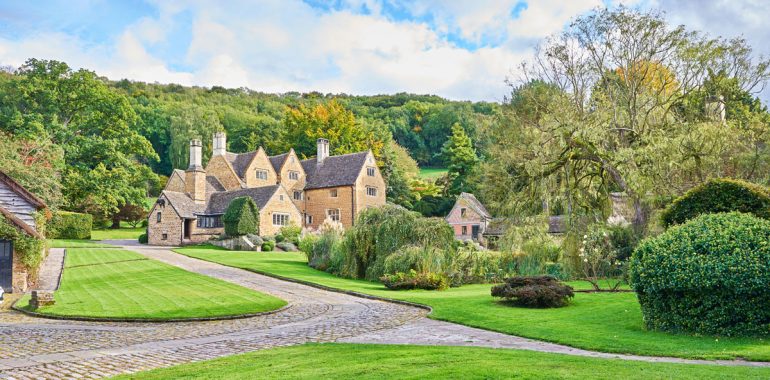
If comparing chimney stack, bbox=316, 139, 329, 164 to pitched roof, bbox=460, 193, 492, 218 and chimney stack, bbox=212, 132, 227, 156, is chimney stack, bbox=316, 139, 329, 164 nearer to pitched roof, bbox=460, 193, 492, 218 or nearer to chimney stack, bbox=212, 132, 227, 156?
chimney stack, bbox=212, 132, 227, 156

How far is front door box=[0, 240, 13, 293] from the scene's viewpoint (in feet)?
75.6

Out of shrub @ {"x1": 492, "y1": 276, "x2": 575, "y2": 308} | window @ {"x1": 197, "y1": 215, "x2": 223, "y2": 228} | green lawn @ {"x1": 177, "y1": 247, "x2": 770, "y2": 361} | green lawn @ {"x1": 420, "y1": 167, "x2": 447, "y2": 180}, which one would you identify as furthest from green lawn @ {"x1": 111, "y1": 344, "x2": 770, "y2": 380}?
green lawn @ {"x1": 420, "y1": 167, "x2": 447, "y2": 180}

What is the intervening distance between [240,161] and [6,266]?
37665 millimetres

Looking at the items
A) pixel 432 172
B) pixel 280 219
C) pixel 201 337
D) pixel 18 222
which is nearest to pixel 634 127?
pixel 201 337

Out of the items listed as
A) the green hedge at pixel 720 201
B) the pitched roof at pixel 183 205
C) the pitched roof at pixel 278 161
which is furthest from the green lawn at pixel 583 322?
the pitched roof at pixel 278 161

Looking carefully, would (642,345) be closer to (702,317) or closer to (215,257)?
(702,317)

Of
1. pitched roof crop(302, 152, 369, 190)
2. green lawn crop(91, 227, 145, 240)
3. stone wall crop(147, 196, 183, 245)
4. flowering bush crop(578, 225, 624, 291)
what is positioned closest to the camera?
flowering bush crop(578, 225, 624, 291)

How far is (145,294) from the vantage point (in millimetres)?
20844

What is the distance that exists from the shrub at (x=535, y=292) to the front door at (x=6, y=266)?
731 inches

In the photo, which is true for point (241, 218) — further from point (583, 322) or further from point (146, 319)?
point (583, 322)

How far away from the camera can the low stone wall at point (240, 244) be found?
4400cm

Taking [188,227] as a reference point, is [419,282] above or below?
below

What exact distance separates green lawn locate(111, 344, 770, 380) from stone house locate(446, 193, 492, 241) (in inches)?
1903

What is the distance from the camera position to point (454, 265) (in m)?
25.3
